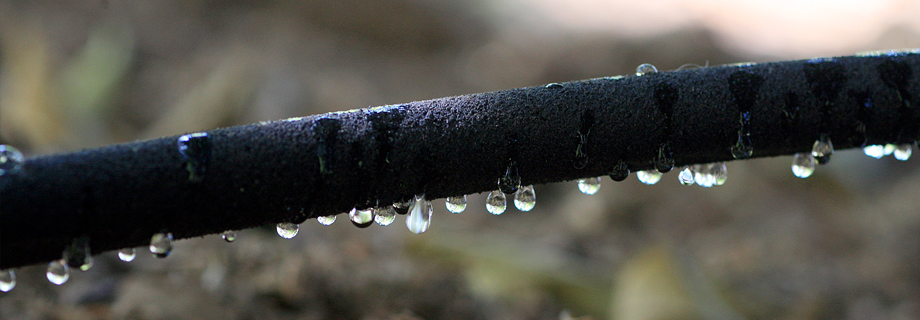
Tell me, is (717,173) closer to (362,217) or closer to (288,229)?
(362,217)

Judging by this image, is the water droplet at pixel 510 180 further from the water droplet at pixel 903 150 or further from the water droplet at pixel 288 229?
the water droplet at pixel 903 150

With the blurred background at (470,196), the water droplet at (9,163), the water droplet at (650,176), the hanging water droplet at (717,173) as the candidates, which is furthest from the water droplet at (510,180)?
the blurred background at (470,196)

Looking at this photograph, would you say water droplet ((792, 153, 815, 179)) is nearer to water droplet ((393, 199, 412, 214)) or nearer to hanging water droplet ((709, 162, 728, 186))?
hanging water droplet ((709, 162, 728, 186))

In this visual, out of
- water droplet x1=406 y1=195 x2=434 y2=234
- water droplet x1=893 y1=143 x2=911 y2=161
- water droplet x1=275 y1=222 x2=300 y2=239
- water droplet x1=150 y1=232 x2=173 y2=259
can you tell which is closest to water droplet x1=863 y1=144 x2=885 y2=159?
water droplet x1=893 y1=143 x2=911 y2=161

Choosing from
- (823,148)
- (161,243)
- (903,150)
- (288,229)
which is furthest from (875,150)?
(161,243)

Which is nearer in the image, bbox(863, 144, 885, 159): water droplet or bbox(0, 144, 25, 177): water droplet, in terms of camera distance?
bbox(0, 144, 25, 177): water droplet
